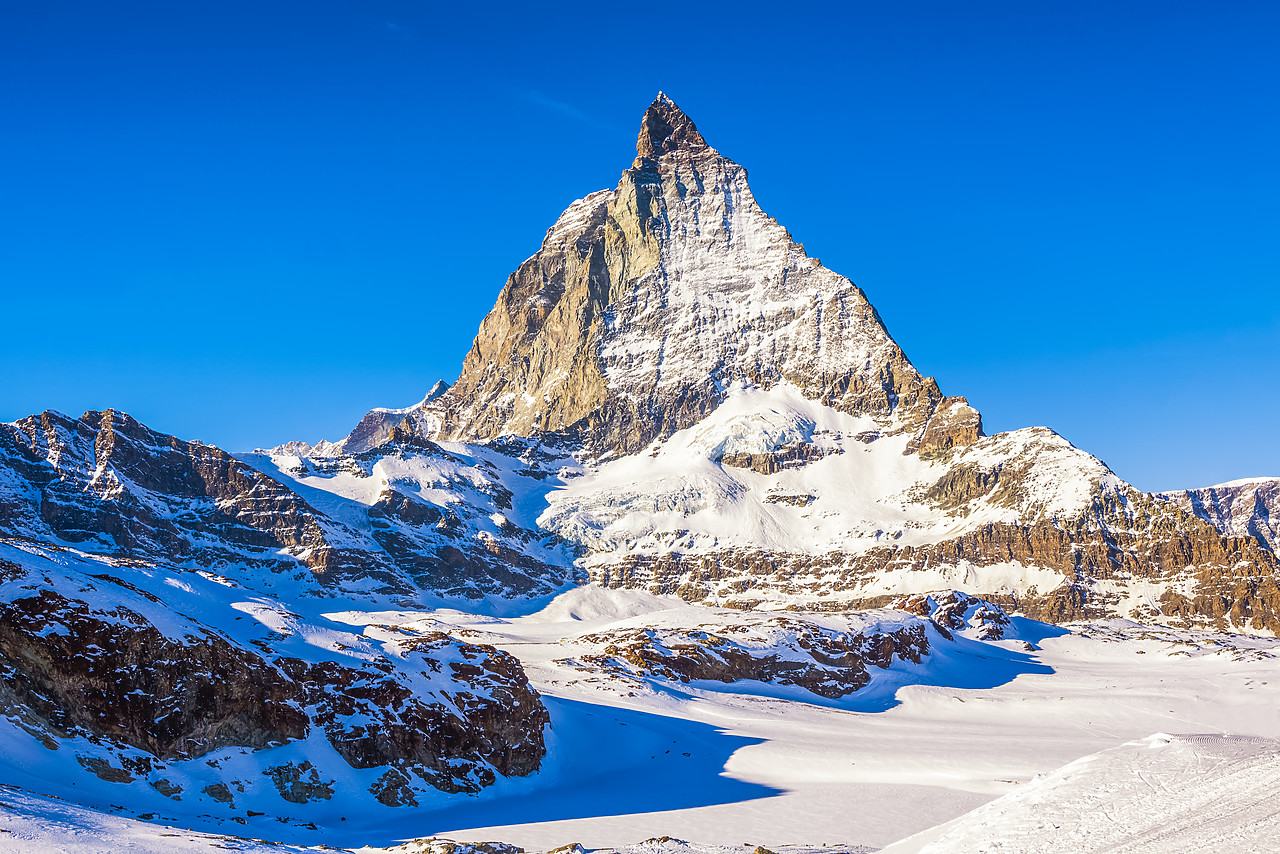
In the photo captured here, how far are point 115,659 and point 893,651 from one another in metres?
114

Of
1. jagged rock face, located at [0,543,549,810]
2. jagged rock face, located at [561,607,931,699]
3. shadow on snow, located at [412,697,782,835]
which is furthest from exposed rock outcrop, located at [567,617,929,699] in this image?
jagged rock face, located at [0,543,549,810]

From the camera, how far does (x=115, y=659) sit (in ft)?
140

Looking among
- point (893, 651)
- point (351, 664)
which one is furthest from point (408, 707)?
point (893, 651)

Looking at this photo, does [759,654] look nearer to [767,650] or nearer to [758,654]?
[758,654]

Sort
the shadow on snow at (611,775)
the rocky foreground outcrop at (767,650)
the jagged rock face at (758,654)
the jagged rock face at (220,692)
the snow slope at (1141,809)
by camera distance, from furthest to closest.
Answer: the rocky foreground outcrop at (767,650) → the jagged rock face at (758,654) → the shadow on snow at (611,775) → the jagged rock face at (220,692) → the snow slope at (1141,809)

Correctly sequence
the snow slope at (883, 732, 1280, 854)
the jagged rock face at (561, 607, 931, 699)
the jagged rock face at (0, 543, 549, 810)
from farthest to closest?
the jagged rock face at (561, 607, 931, 699), the jagged rock face at (0, 543, 549, 810), the snow slope at (883, 732, 1280, 854)

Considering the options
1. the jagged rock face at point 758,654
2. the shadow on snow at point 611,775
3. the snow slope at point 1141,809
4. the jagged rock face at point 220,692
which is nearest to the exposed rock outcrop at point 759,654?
the jagged rock face at point 758,654

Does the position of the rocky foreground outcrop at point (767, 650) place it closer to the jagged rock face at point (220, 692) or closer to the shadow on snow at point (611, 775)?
the shadow on snow at point (611, 775)

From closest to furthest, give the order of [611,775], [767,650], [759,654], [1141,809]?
[1141,809] < [611,775] < [759,654] < [767,650]

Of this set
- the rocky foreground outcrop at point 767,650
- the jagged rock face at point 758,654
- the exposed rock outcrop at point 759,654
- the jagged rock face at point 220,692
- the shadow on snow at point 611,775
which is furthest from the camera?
the exposed rock outcrop at point 759,654

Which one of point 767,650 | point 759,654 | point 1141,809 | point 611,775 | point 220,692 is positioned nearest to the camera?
point 1141,809

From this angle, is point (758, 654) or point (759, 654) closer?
point (758, 654)

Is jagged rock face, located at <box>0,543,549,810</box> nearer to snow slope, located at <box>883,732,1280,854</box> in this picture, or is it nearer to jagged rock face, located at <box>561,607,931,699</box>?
snow slope, located at <box>883,732,1280,854</box>

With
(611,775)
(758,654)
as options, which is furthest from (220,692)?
(758,654)
